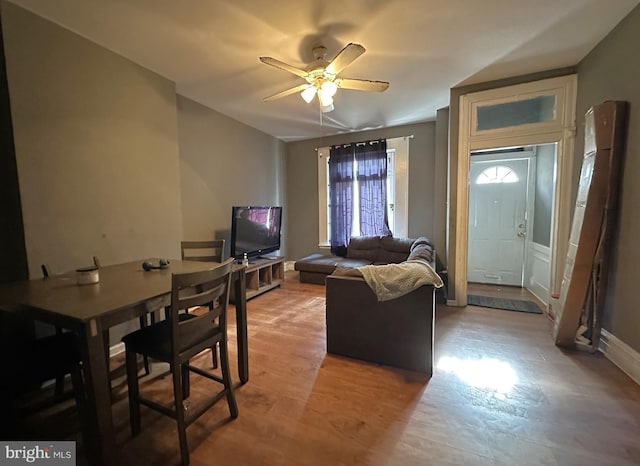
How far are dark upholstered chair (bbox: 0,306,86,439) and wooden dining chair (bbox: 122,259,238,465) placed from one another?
25 cm

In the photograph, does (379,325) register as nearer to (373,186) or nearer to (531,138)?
(531,138)

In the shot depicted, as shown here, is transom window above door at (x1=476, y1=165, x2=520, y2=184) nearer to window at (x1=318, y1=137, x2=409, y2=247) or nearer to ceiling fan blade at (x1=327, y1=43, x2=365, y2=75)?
window at (x1=318, y1=137, x2=409, y2=247)

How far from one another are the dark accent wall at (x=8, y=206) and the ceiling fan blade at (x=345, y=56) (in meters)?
2.31

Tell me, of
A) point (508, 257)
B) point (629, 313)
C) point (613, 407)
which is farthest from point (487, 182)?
point (613, 407)

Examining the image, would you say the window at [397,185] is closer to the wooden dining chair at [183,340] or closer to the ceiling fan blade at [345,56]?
the ceiling fan blade at [345,56]

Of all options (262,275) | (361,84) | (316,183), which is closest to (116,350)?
(262,275)

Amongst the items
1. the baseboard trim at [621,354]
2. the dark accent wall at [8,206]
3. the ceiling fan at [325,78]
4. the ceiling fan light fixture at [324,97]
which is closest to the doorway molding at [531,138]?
the baseboard trim at [621,354]

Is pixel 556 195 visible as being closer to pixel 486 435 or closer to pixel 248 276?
pixel 486 435

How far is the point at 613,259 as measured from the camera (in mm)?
2410

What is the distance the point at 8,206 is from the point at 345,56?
8.97 ft

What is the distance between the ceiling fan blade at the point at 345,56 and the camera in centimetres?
203

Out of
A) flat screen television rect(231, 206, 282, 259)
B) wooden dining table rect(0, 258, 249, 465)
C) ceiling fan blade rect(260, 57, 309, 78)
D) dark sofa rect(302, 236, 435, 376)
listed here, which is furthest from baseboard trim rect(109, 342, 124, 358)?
ceiling fan blade rect(260, 57, 309, 78)

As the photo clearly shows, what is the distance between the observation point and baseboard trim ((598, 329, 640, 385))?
6.86ft

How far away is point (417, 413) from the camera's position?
1.79m
